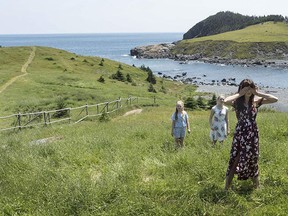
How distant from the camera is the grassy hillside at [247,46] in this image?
13188 cm

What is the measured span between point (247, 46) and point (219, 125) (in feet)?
439

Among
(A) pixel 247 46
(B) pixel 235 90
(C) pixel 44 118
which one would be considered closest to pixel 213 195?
(C) pixel 44 118

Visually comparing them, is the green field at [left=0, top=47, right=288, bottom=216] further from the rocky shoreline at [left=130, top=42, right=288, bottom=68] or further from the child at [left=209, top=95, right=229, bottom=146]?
the rocky shoreline at [left=130, top=42, right=288, bottom=68]

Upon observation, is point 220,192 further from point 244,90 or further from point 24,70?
point 24,70

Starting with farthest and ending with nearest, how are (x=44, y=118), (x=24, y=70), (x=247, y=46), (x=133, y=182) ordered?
(x=247, y=46)
(x=24, y=70)
(x=44, y=118)
(x=133, y=182)

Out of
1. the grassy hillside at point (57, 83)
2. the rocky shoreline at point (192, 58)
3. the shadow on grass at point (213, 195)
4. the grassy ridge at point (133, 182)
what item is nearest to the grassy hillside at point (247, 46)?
the rocky shoreline at point (192, 58)

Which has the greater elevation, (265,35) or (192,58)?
(265,35)

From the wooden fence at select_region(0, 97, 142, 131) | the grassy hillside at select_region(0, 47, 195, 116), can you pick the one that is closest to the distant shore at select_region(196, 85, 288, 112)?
the grassy hillside at select_region(0, 47, 195, 116)

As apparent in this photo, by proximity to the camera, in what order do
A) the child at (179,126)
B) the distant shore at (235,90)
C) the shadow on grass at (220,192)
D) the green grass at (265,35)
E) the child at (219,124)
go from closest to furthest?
the shadow on grass at (220,192) → the child at (219,124) → the child at (179,126) → the distant shore at (235,90) → the green grass at (265,35)

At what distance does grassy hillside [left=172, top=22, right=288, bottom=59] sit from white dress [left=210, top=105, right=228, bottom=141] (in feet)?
399

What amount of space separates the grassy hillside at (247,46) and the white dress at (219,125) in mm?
121701

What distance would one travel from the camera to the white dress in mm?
11898

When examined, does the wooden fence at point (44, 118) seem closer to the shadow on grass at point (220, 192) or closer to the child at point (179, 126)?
the child at point (179, 126)

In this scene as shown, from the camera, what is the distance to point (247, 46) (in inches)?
5463
